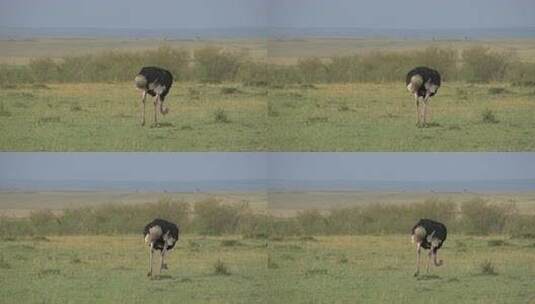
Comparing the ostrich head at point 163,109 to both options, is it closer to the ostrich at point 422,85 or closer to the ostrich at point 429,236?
the ostrich at point 422,85

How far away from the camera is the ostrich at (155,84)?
429 cm

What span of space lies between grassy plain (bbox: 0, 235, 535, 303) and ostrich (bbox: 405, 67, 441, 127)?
1.56 ft

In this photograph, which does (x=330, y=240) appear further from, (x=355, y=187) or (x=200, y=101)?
(x=200, y=101)

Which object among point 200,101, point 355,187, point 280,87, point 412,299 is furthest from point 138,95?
point 412,299

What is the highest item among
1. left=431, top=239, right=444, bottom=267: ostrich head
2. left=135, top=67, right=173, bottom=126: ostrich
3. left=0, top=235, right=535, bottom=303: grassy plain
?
left=135, top=67, right=173, bottom=126: ostrich

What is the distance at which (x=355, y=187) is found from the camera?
427 cm

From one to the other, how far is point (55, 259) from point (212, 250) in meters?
0.58

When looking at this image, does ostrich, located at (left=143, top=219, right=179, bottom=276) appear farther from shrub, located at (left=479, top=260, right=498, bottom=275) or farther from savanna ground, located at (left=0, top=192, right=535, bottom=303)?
shrub, located at (left=479, top=260, right=498, bottom=275)

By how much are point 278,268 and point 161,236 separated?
45 cm

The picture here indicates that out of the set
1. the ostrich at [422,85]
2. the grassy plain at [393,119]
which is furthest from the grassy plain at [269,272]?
the ostrich at [422,85]

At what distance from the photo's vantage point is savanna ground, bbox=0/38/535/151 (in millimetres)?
4273

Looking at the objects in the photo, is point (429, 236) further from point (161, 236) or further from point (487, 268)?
point (161, 236)

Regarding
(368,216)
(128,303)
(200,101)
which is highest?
(200,101)

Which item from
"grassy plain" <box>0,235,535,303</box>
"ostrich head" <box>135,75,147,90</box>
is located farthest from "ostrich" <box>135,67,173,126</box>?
"grassy plain" <box>0,235,535,303</box>
